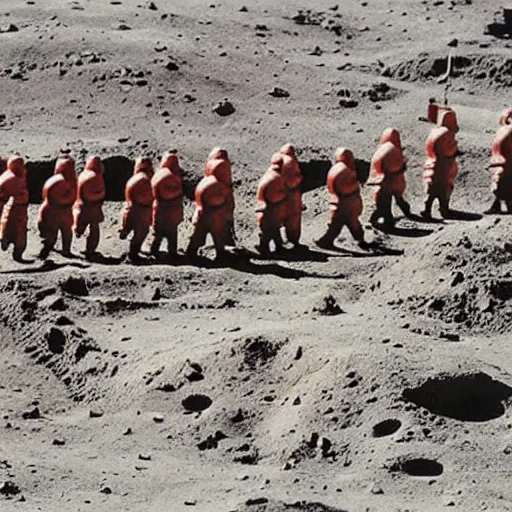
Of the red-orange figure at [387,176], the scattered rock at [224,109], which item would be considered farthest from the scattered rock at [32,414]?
the scattered rock at [224,109]

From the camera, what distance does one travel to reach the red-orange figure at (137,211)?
2245 cm


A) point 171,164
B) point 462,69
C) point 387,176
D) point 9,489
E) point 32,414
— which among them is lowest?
point 32,414

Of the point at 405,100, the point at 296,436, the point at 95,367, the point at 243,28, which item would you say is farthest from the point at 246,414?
the point at 243,28

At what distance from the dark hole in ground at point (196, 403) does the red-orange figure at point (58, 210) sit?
15.7 ft

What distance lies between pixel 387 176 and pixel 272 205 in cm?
157

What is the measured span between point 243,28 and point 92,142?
18.4 ft

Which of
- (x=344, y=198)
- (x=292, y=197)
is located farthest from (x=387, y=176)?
(x=292, y=197)

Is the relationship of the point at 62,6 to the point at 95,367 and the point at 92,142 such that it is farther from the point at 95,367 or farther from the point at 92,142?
the point at 95,367

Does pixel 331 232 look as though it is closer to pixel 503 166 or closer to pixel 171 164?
pixel 171 164

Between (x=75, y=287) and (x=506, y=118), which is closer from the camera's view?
(x=75, y=287)

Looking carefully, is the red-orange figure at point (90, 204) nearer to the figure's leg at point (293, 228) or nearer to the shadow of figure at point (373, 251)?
the figure's leg at point (293, 228)

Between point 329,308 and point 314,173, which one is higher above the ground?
point 314,173

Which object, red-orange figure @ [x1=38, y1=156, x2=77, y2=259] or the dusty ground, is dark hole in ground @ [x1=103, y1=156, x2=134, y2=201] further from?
red-orange figure @ [x1=38, y1=156, x2=77, y2=259]

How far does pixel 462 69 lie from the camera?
1157 inches
